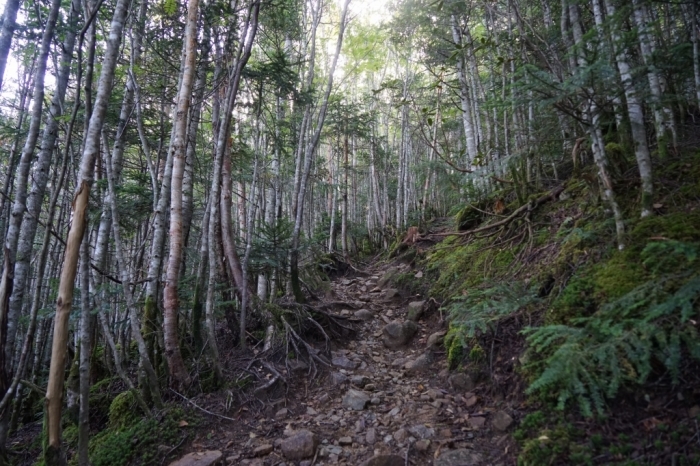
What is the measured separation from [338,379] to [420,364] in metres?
1.12

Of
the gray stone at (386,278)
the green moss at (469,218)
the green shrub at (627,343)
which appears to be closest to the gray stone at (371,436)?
the green shrub at (627,343)

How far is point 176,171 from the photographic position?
4.33m

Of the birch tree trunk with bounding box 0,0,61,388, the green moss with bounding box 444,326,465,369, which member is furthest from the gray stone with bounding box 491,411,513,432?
the birch tree trunk with bounding box 0,0,61,388

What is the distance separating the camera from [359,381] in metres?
4.61

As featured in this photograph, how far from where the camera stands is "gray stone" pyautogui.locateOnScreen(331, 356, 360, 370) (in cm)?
503

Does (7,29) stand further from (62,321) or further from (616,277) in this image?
(616,277)

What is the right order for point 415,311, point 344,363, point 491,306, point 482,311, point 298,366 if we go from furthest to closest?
point 415,311
point 344,363
point 298,366
point 491,306
point 482,311

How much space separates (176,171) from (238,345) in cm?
285

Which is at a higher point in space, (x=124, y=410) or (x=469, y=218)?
(x=469, y=218)

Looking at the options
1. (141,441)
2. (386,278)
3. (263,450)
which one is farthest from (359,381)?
(386,278)

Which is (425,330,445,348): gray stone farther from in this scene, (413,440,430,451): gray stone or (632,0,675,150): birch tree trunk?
(632,0,675,150): birch tree trunk

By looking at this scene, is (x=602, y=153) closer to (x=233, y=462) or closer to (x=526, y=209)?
(x=526, y=209)

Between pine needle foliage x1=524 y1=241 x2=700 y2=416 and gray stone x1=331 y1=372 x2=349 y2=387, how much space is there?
112 inches

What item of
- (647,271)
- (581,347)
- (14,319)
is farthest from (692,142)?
(14,319)
